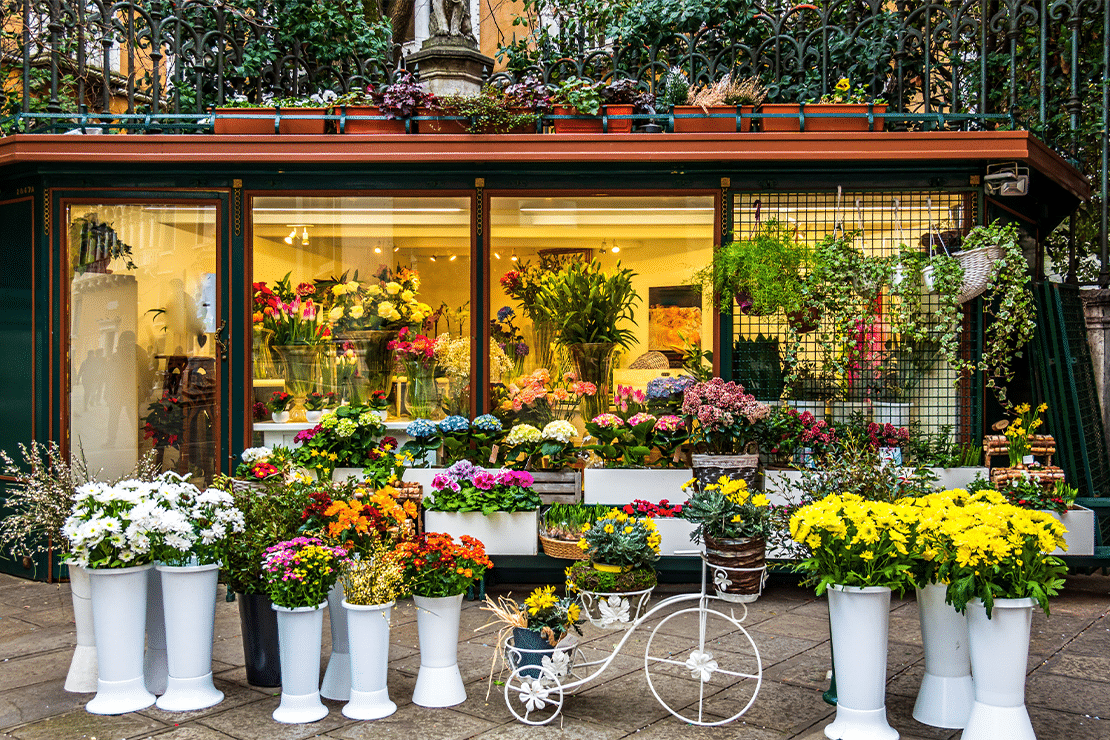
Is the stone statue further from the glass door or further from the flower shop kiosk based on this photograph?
the glass door

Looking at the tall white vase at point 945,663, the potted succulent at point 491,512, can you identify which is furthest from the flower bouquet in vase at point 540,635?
the potted succulent at point 491,512

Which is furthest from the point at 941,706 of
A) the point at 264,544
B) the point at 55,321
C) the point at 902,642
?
the point at 55,321

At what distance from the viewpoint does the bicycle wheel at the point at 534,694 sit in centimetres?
425

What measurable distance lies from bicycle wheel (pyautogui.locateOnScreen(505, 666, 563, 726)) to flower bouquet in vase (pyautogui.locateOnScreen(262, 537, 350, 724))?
0.93 meters

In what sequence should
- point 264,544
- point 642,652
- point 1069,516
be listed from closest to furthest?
1. point 264,544
2. point 642,652
3. point 1069,516

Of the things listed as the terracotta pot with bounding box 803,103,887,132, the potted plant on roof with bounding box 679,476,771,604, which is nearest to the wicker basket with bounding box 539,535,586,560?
the potted plant on roof with bounding box 679,476,771,604

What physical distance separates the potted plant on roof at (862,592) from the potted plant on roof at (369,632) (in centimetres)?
201

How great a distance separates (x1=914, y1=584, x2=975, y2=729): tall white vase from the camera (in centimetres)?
427

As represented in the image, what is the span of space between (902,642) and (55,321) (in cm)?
679

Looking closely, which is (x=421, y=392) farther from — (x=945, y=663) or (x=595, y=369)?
(x=945, y=663)

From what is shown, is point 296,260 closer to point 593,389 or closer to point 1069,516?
point 593,389

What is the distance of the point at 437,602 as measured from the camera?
454 centimetres

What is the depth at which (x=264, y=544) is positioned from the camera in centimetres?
466

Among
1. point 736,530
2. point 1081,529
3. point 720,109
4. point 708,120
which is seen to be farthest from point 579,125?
point 1081,529
